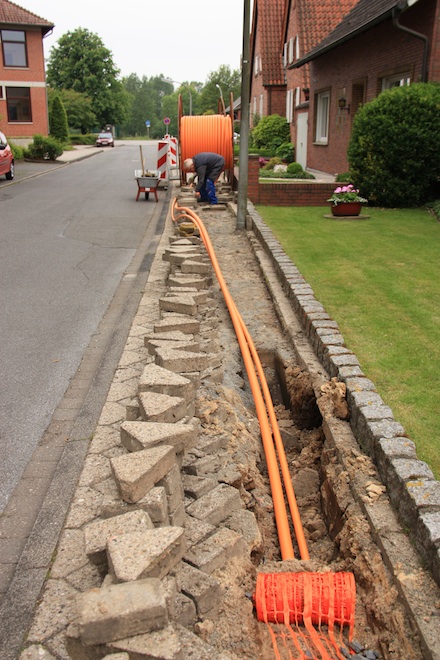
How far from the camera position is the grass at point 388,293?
450 cm

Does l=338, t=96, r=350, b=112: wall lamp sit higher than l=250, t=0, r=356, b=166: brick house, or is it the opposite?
l=250, t=0, r=356, b=166: brick house

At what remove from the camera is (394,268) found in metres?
8.34

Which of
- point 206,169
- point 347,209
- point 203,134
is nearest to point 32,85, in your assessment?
point 203,134

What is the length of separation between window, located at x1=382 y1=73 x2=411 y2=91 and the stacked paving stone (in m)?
14.0

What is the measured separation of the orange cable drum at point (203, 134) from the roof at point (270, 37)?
20.5 meters

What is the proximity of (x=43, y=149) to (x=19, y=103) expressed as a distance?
10570mm

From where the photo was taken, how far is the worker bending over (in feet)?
49.6

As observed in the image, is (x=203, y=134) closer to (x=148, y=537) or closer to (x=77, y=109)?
(x=148, y=537)

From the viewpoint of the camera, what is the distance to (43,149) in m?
34.9

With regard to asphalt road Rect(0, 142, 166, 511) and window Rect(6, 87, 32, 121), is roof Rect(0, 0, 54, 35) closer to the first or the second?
window Rect(6, 87, 32, 121)

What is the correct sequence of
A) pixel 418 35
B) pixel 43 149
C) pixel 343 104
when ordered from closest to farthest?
pixel 418 35 < pixel 343 104 < pixel 43 149

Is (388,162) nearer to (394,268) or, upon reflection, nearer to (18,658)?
(394,268)

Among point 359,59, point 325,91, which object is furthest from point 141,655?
point 325,91

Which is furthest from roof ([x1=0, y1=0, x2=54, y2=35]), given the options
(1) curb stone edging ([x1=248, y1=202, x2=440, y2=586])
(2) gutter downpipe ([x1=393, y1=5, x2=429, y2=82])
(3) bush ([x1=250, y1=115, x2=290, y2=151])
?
(1) curb stone edging ([x1=248, y1=202, x2=440, y2=586])
